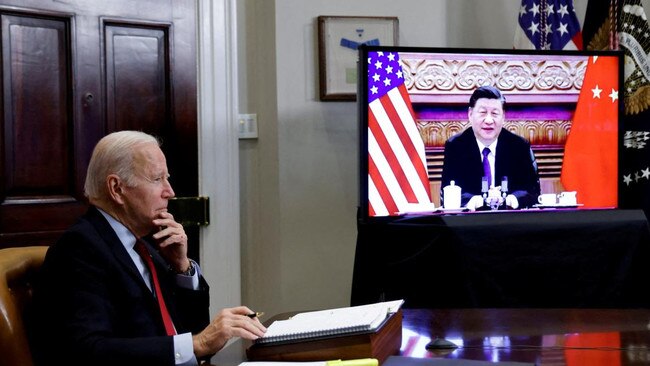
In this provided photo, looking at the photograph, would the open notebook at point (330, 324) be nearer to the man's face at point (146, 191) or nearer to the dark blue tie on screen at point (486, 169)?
the man's face at point (146, 191)

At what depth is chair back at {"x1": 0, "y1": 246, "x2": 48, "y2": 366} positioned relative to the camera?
5.08 ft

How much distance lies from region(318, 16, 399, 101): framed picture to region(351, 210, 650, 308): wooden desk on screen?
805 millimetres

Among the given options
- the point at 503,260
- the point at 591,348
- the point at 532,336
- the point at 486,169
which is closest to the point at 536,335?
the point at 532,336

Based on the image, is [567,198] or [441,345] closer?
[441,345]

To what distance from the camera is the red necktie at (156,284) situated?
1.78m

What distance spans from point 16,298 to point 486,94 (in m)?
2.26

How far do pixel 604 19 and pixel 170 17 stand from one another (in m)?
1.88

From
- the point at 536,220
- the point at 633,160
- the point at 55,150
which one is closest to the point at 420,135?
the point at 536,220

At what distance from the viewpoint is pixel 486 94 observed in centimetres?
348

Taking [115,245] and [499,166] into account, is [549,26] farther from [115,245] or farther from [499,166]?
[115,245]

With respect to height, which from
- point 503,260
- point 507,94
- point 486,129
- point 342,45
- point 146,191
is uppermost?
point 342,45

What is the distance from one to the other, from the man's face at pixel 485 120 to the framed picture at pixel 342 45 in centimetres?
63

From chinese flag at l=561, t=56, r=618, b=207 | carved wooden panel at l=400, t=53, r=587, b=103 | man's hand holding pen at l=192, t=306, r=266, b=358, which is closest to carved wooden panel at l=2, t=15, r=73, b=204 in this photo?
carved wooden panel at l=400, t=53, r=587, b=103

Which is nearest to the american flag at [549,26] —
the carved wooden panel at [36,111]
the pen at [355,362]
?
the carved wooden panel at [36,111]
